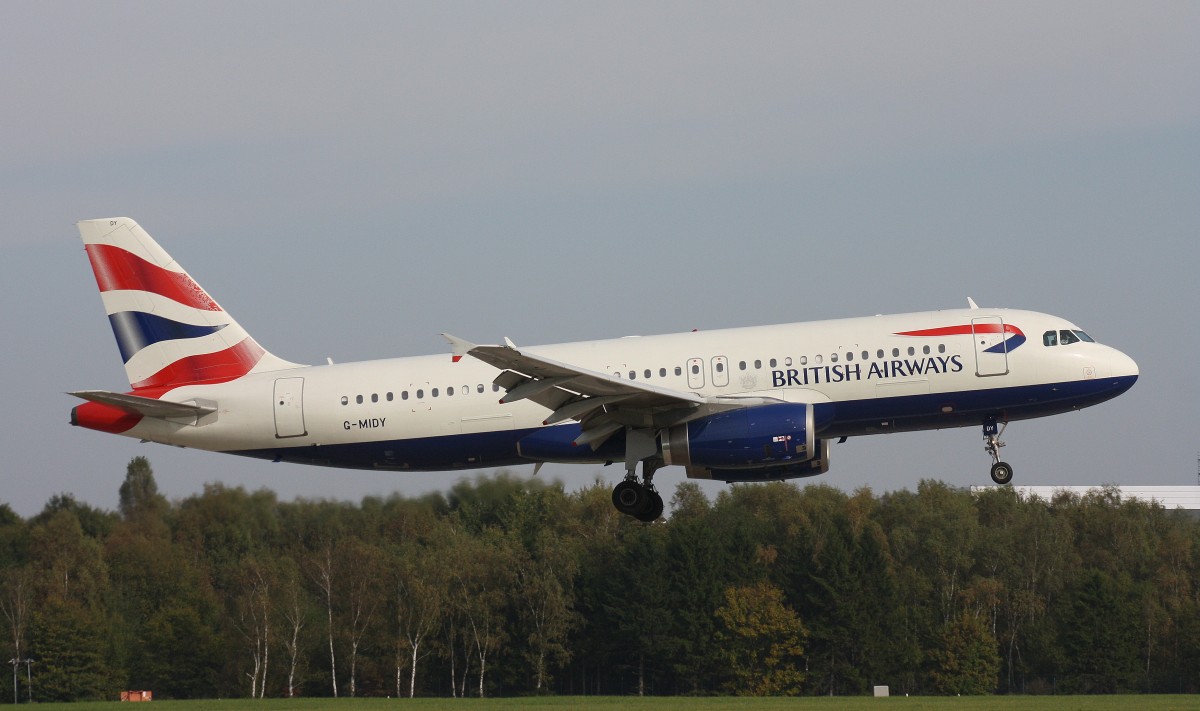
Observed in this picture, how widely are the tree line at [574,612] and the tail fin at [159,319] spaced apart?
96.3ft

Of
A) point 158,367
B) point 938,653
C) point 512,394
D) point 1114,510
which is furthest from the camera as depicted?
point 1114,510

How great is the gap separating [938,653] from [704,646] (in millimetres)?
12253

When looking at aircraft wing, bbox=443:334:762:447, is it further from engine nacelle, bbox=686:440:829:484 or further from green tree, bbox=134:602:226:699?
green tree, bbox=134:602:226:699

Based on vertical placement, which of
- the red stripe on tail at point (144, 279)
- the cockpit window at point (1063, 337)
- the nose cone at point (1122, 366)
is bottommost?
the nose cone at point (1122, 366)

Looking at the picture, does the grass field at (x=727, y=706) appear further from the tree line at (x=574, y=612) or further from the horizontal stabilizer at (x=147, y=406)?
the tree line at (x=574, y=612)

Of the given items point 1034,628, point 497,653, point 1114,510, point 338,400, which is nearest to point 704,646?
point 497,653

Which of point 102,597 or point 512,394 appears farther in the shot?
point 102,597

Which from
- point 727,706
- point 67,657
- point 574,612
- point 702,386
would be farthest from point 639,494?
point 67,657

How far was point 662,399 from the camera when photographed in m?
34.9

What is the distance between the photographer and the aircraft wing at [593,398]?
33.1 meters

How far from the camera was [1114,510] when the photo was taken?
310 feet

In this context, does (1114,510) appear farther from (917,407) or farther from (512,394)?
(512,394)

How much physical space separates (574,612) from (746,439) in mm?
49282

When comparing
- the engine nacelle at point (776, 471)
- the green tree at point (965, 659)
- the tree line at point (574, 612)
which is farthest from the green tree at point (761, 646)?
the engine nacelle at point (776, 471)
